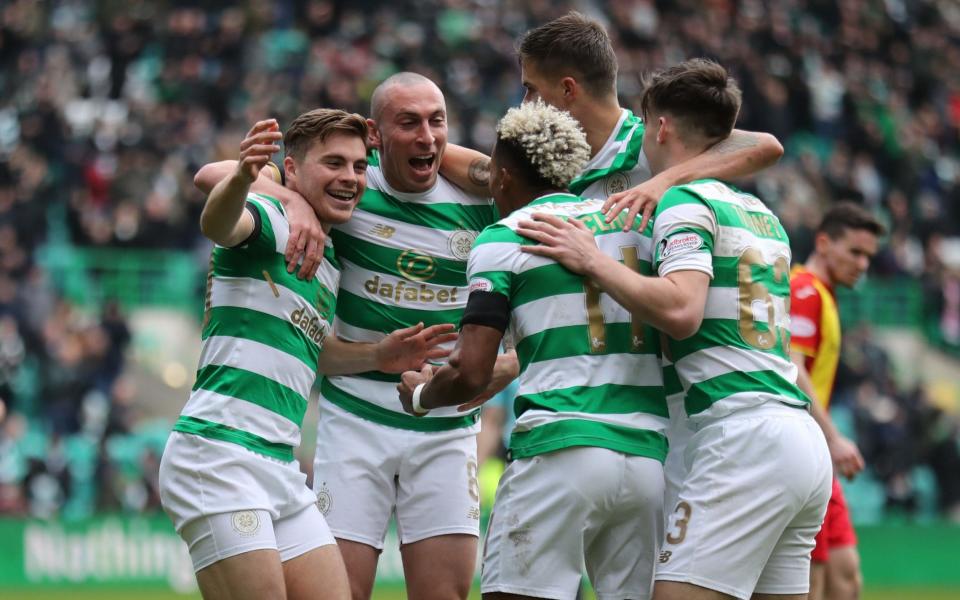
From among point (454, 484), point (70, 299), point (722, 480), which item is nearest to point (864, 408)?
point (70, 299)

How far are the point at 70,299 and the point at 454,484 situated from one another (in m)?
11.0

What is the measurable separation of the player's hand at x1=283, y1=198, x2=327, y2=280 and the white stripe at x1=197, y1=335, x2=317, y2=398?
1.21 ft

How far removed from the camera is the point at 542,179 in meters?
5.27

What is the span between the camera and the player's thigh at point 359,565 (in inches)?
248

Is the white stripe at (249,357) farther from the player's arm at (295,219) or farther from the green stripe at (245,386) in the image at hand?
the player's arm at (295,219)

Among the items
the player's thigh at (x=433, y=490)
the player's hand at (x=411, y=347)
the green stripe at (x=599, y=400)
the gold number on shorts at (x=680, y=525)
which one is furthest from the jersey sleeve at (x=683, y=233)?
the player's thigh at (x=433, y=490)

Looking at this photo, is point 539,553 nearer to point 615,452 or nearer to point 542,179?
point 615,452

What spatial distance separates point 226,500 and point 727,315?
2074mm

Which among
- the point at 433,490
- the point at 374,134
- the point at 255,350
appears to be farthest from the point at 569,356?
the point at 374,134

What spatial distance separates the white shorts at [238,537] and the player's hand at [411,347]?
1106 mm

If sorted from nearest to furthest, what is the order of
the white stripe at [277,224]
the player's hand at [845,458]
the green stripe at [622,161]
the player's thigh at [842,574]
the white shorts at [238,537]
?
the white shorts at [238,537] < the white stripe at [277,224] < the green stripe at [622,161] < the player's hand at [845,458] < the player's thigh at [842,574]

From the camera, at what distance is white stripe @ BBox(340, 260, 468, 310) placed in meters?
6.54

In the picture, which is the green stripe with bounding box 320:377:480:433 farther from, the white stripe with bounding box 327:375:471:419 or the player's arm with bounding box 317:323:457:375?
the player's arm with bounding box 317:323:457:375

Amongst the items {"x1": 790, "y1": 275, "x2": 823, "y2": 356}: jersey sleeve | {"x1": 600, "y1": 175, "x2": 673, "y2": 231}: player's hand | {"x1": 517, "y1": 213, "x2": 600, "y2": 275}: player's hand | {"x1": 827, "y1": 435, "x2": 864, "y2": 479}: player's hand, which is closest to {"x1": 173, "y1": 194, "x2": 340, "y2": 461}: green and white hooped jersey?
{"x1": 517, "y1": 213, "x2": 600, "y2": 275}: player's hand
